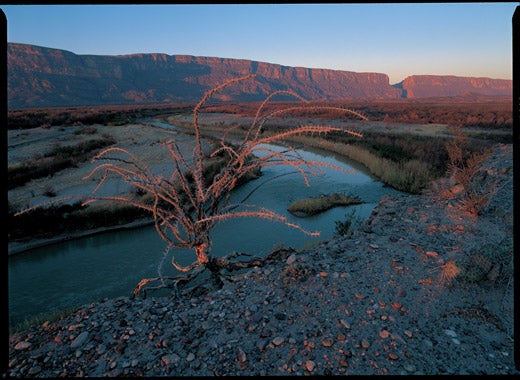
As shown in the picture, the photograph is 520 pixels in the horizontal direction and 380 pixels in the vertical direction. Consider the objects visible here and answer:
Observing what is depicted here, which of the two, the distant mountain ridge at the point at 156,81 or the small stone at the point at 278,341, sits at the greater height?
the distant mountain ridge at the point at 156,81

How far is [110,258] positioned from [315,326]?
18.6 ft

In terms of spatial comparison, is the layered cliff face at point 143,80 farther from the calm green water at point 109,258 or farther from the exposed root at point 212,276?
the exposed root at point 212,276

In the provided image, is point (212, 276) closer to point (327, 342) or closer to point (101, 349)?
point (101, 349)

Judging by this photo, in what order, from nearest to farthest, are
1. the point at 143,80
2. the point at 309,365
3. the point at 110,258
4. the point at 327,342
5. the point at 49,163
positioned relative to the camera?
1. the point at 309,365
2. the point at 327,342
3. the point at 110,258
4. the point at 49,163
5. the point at 143,80

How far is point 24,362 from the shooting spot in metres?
2.36

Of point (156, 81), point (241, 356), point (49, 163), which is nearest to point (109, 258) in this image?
point (241, 356)

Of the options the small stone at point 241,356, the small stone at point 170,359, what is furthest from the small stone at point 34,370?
the small stone at point 241,356

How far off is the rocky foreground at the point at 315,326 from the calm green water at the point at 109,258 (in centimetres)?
201

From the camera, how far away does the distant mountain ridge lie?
285 feet

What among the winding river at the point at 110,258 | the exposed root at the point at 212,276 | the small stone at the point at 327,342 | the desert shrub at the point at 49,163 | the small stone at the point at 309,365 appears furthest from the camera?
the desert shrub at the point at 49,163

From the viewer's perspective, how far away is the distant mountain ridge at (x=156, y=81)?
8694cm

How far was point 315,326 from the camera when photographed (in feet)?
8.95

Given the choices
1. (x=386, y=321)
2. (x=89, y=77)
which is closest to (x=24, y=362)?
(x=386, y=321)

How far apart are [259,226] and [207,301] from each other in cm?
489
